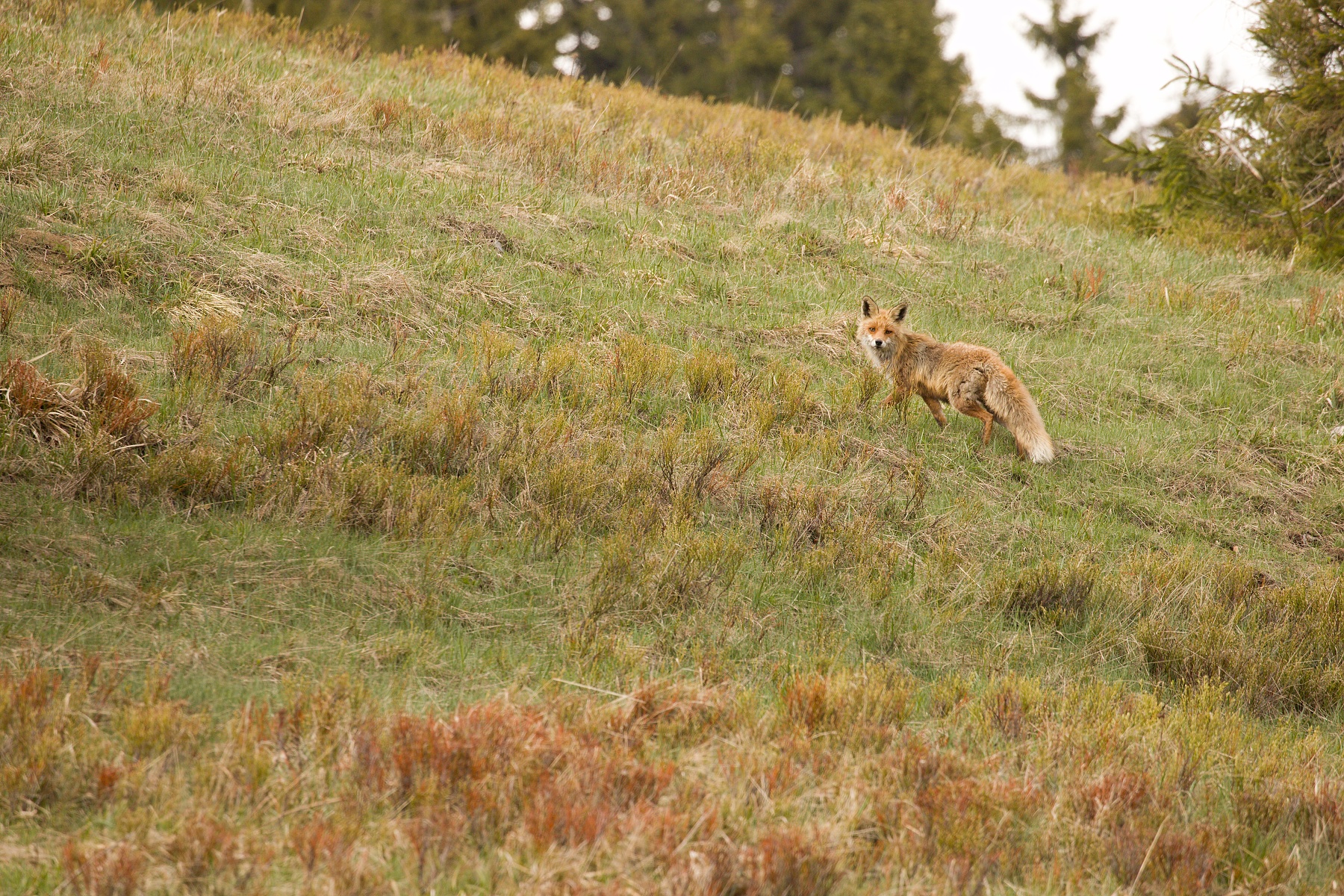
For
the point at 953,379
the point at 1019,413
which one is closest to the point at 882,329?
the point at 953,379

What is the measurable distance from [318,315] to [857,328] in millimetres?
4953

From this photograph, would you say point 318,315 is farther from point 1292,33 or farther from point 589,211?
point 1292,33

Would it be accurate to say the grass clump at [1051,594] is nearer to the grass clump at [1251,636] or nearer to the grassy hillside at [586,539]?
the grassy hillside at [586,539]

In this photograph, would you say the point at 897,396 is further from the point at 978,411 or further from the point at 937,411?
the point at 978,411

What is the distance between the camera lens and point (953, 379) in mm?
8594

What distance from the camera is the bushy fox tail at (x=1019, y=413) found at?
26.9 feet

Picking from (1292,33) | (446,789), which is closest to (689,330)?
(446,789)

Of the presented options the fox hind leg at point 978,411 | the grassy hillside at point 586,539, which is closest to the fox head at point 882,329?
the grassy hillside at point 586,539

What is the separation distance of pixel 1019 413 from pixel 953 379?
640mm

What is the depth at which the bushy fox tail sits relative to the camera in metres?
8.19

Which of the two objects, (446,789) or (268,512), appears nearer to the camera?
(446,789)

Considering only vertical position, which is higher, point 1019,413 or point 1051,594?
point 1019,413

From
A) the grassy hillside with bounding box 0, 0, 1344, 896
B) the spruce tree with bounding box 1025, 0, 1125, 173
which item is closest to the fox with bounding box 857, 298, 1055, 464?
the grassy hillside with bounding box 0, 0, 1344, 896

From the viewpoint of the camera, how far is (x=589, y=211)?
11773 millimetres
